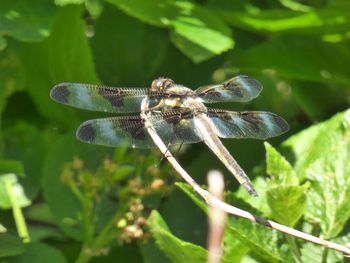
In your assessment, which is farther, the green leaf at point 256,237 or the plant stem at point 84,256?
the plant stem at point 84,256

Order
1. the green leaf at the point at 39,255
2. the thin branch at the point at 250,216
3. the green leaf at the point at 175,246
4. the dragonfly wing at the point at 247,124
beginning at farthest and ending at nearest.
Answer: the dragonfly wing at the point at 247,124, the green leaf at the point at 39,255, the green leaf at the point at 175,246, the thin branch at the point at 250,216

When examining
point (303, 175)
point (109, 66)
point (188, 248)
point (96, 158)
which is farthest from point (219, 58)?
point (188, 248)

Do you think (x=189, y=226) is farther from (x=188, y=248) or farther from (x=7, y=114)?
(x=7, y=114)

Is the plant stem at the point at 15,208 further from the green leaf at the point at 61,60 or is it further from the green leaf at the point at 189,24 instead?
the green leaf at the point at 189,24

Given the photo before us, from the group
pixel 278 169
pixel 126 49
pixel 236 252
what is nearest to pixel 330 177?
pixel 278 169

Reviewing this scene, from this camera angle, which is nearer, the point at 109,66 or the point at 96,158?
the point at 96,158

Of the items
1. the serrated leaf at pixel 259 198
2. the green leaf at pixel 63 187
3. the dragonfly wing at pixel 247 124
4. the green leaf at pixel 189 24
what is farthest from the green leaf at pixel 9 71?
the serrated leaf at pixel 259 198
